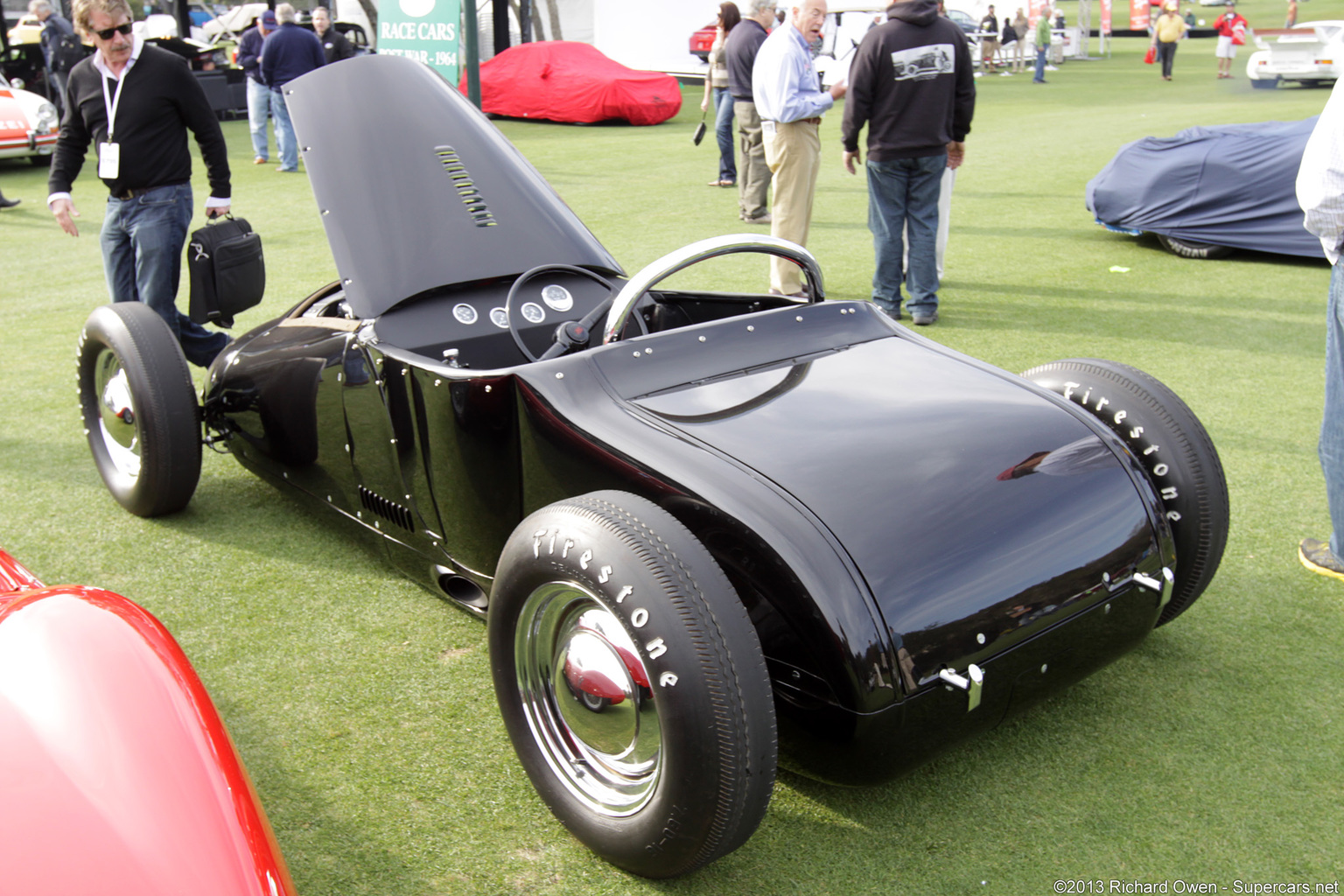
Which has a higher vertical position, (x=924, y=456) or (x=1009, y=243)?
(x=924, y=456)

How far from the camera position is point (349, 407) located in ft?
10.8

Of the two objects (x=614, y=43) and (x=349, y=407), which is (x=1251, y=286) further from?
(x=614, y=43)

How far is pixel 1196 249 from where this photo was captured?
322 inches

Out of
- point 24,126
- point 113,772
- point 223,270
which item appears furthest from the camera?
point 24,126

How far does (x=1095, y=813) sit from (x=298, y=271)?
23.2 feet

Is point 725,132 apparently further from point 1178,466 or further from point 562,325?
point 1178,466

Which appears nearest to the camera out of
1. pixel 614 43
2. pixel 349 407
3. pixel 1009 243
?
pixel 349 407

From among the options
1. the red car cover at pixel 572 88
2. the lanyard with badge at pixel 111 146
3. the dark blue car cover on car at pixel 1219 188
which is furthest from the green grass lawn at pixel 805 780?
the red car cover at pixel 572 88

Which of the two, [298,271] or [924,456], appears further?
[298,271]

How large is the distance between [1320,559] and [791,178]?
4379 millimetres

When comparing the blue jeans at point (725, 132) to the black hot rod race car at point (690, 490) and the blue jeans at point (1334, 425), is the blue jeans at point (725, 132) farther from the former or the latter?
the blue jeans at point (1334, 425)

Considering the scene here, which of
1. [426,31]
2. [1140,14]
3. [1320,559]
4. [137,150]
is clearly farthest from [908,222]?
[1140,14]

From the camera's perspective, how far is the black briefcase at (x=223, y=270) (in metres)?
3.96

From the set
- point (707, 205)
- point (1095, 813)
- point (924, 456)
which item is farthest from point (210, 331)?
point (707, 205)
